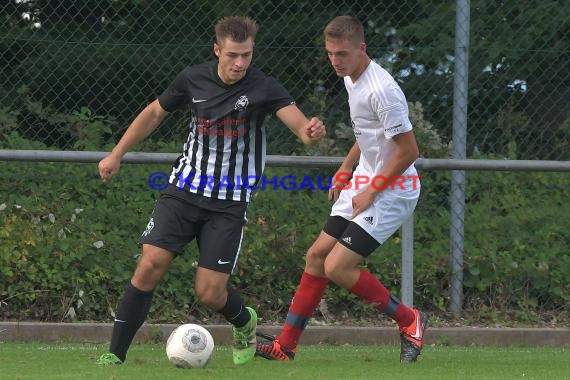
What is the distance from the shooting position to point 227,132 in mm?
6688

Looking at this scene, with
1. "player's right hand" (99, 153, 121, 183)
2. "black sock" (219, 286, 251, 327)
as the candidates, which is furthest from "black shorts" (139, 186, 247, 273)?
"player's right hand" (99, 153, 121, 183)

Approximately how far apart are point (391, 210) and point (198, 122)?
1.18 metres

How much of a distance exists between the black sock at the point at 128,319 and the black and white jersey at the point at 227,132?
2.08 ft

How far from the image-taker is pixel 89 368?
6.45 metres

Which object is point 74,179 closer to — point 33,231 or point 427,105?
point 33,231

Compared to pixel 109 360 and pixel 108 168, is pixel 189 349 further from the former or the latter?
pixel 108 168

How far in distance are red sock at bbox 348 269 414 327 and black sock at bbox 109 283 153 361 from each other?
1.20 meters

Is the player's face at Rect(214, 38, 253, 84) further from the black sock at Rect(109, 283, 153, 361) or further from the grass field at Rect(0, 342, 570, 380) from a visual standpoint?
the grass field at Rect(0, 342, 570, 380)

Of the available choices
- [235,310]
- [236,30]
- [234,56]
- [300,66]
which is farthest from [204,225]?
[300,66]

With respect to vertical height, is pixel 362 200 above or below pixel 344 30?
below

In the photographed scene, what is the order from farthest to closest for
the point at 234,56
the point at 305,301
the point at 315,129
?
1. the point at 305,301
2. the point at 234,56
3. the point at 315,129

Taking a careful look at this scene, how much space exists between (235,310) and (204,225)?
511 mm

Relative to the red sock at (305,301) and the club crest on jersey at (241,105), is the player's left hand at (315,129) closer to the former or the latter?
the club crest on jersey at (241,105)

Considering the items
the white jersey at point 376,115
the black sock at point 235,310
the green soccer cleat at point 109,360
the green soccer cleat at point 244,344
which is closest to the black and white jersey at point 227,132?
the white jersey at point 376,115
